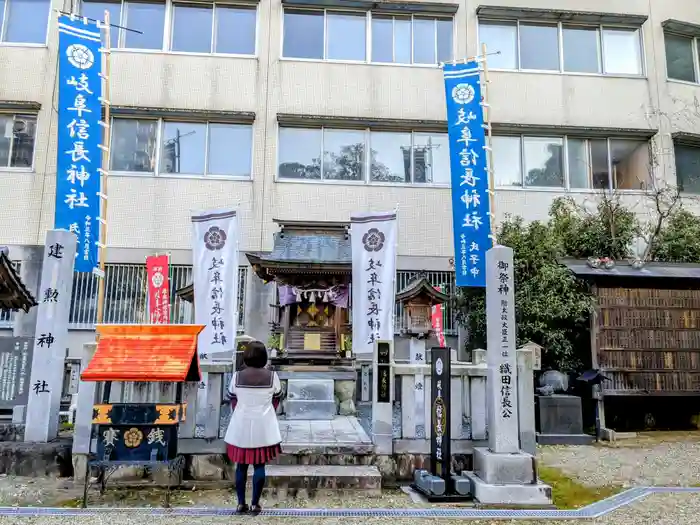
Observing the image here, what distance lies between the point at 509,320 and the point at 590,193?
40.3ft


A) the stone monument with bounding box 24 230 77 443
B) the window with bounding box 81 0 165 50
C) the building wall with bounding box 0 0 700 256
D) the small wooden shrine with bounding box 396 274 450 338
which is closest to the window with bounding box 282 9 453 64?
the building wall with bounding box 0 0 700 256

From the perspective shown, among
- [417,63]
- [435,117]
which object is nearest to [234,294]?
[435,117]

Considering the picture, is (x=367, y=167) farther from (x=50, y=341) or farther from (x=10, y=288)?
(x=50, y=341)

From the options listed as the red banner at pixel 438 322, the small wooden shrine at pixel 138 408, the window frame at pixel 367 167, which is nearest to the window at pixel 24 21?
the window frame at pixel 367 167

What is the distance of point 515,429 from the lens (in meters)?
6.84

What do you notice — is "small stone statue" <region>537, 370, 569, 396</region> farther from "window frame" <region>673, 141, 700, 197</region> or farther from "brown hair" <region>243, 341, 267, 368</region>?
"window frame" <region>673, 141, 700, 197</region>

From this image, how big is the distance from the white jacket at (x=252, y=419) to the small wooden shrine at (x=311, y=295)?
20.0 ft

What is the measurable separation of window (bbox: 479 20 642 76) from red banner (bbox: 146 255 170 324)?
12.8m

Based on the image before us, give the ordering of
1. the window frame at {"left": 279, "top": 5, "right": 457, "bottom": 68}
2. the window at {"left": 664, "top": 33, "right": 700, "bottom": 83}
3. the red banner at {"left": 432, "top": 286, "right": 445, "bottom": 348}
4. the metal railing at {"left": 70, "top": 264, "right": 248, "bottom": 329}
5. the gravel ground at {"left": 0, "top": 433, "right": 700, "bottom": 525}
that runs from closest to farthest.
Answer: the gravel ground at {"left": 0, "top": 433, "right": 700, "bottom": 525} → the red banner at {"left": 432, "top": 286, "right": 445, "bottom": 348} → the metal railing at {"left": 70, "top": 264, "right": 248, "bottom": 329} → the window frame at {"left": 279, "top": 5, "right": 457, "bottom": 68} → the window at {"left": 664, "top": 33, "right": 700, "bottom": 83}

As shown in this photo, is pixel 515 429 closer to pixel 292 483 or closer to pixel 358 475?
pixel 358 475

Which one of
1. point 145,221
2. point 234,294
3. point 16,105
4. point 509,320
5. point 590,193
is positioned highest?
point 16,105

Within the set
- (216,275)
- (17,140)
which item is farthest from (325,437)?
(17,140)

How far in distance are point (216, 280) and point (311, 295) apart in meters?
2.48

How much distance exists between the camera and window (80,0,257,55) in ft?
55.5
